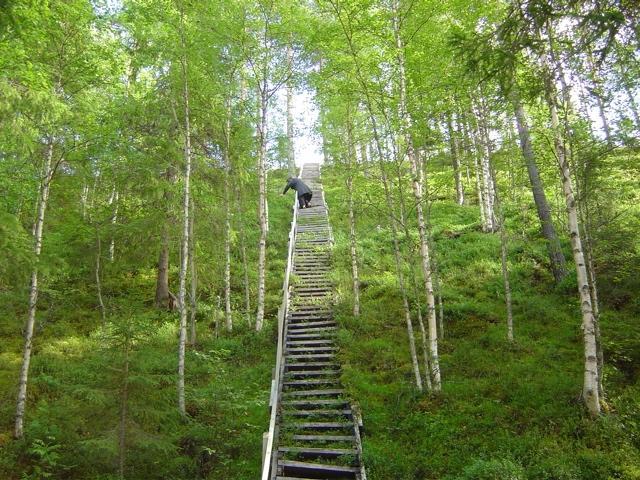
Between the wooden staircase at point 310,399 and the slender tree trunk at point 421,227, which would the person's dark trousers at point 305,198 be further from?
the slender tree trunk at point 421,227

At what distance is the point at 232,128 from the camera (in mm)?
14312

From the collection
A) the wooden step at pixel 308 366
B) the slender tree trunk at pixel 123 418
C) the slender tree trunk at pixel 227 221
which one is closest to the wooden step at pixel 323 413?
the wooden step at pixel 308 366

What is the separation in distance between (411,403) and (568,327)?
5052 millimetres

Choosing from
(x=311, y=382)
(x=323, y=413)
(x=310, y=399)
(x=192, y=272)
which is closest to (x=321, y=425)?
(x=323, y=413)

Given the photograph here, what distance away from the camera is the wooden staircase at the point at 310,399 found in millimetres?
7520

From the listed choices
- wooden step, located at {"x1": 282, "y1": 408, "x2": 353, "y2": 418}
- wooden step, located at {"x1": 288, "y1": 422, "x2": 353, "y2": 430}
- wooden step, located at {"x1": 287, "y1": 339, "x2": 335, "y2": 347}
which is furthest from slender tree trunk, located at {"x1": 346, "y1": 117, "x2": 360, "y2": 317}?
wooden step, located at {"x1": 288, "y1": 422, "x2": 353, "y2": 430}

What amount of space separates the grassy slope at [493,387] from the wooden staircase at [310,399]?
0.43 m

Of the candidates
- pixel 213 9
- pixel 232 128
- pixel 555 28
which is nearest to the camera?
pixel 555 28

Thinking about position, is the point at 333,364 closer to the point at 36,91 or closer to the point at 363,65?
the point at 363,65

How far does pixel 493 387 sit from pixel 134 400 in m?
7.19

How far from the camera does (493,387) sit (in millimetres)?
8789

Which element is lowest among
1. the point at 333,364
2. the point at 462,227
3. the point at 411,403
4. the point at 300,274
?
the point at 411,403

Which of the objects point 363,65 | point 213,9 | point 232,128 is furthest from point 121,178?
point 363,65

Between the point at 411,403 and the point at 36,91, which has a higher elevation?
the point at 36,91
